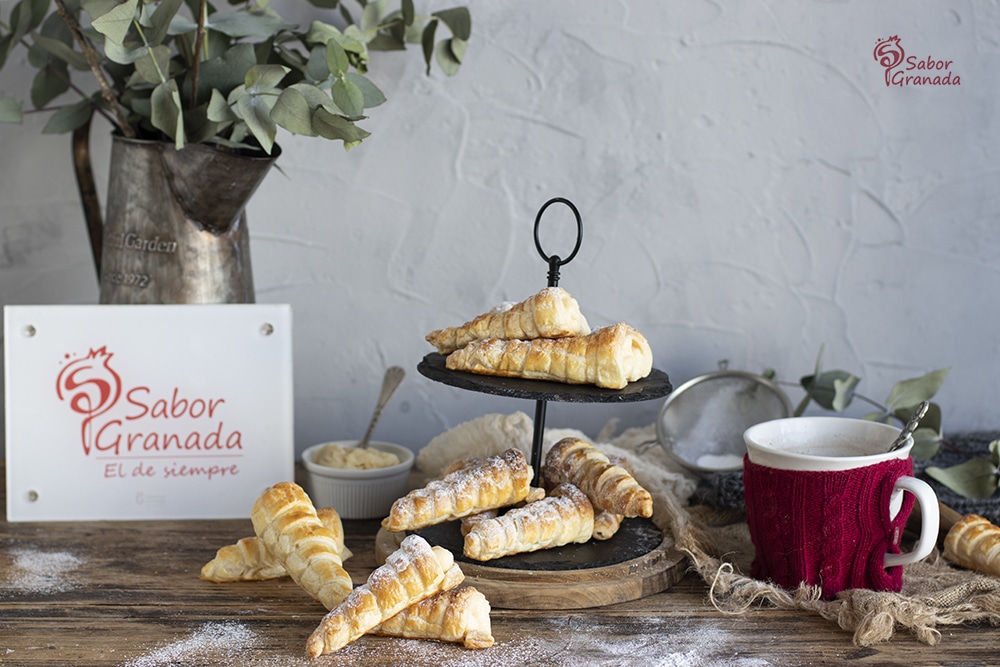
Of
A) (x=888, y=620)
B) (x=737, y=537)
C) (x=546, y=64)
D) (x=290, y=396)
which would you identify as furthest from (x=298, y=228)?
(x=888, y=620)

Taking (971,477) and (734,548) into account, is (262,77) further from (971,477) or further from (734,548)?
(971,477)

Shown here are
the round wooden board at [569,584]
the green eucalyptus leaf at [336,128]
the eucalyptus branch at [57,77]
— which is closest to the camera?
the round wooden board at [569,584]

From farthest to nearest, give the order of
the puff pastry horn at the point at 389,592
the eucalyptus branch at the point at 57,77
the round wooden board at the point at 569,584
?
the eucalyptus branch at the point at 57,77, the round wooden board at the point at 569,584, the puff pastry horn at the point at 389,592

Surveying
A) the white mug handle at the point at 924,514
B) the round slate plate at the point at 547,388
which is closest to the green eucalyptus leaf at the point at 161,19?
the round slate plate at the point at 547,388

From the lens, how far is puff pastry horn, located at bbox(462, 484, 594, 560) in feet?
2.91

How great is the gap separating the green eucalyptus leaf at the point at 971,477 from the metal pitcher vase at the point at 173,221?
2.96 ft

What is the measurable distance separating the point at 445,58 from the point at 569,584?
739mm

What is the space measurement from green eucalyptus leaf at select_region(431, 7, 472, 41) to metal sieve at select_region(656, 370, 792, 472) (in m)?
0.58

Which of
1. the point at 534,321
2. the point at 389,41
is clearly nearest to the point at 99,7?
the point at 389,41

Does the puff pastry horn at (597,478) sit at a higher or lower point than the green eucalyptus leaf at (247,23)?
lower

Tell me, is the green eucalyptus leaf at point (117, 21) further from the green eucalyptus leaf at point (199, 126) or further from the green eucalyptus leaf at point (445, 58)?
the green eucalyptus leaf at point (445, 58)

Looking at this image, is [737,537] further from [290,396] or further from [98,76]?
[98,76]

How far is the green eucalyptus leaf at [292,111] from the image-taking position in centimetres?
99

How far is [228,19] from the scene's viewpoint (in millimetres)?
1112
